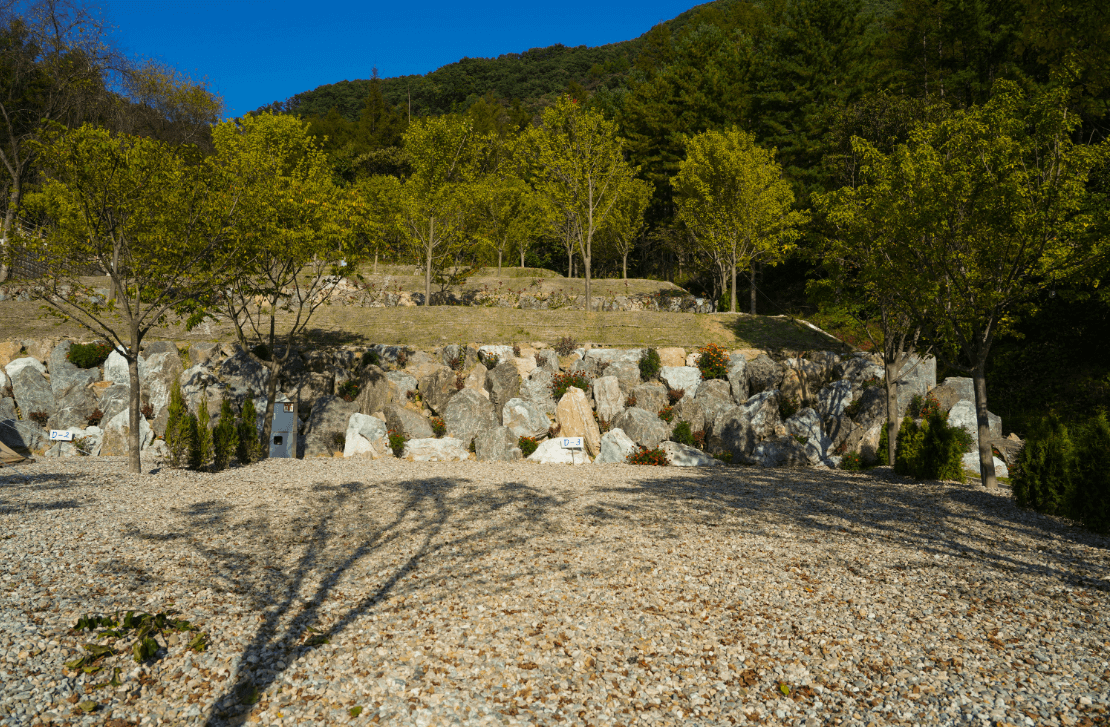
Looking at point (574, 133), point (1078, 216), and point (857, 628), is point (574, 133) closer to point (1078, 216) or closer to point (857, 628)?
point (1078, 216)

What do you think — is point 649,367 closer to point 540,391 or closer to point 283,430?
point 540,391

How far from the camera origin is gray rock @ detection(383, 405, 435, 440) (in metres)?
16.0

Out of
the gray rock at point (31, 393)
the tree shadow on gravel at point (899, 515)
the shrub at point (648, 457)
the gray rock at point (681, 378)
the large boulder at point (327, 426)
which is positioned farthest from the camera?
the gray rock at point (681, 378)

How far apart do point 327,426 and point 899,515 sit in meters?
14.4

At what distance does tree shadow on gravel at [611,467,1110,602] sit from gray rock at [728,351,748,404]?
212 inches

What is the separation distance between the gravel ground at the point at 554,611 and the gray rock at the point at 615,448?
6.07 meters

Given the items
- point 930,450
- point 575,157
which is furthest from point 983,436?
point 575,157

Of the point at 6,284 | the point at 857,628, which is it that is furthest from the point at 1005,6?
the point at 6,284

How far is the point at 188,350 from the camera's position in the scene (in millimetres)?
18266

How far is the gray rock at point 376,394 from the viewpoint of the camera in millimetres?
17047

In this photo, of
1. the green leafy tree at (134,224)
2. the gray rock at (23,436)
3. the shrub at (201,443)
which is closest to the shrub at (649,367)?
the green leafy tree at (134,224)

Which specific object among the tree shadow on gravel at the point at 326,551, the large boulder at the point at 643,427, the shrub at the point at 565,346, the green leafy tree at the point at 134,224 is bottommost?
the tree shadow on gravel at the point at 326,551

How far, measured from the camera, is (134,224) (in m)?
11.6

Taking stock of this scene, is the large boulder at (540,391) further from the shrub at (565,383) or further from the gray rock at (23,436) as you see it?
the gray rock at (23,436)
